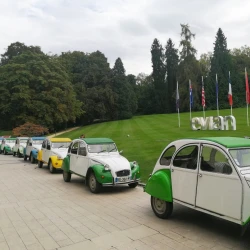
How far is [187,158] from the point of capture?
663 cm

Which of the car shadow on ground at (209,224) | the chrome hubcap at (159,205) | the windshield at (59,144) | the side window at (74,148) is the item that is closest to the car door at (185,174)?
the chrome hubcap at (159,205)

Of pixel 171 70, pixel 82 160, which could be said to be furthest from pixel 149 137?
pixel 171 70

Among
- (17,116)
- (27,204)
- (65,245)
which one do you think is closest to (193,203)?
(65,245)

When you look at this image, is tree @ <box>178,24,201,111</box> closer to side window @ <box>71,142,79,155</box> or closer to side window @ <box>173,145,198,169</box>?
side window @ <box>71,142,79,155</box>

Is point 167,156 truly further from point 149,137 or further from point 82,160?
point 149,137

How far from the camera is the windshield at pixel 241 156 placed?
5569mm

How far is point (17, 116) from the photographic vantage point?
44.5 m

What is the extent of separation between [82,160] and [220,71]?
66.2m

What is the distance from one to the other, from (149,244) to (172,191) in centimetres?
159

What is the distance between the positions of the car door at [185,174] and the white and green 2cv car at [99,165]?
3521 millimetres

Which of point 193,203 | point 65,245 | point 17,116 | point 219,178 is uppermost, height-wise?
point 17,116

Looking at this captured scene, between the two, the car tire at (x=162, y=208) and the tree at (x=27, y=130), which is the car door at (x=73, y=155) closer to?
the car tire at (x=162, y=208)

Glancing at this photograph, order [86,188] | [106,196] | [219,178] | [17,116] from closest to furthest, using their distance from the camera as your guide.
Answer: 1. [219,178]
2. [106,196]
3. [86,188]
4. [17,116]

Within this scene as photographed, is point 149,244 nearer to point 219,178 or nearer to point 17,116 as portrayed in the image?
point 219,178
